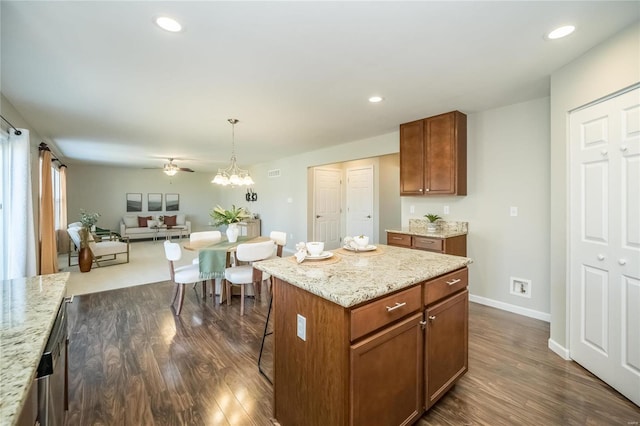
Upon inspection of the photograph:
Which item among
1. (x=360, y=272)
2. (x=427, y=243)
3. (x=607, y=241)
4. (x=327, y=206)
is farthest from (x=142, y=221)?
(x=607, y=241)

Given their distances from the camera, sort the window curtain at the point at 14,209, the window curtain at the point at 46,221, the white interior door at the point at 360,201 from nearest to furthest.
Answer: the window curtain at the point at 14,209 < the window curtain at the point at 46,221 < the white interior door at the point at 360,201

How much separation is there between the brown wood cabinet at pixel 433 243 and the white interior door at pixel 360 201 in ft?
8.38

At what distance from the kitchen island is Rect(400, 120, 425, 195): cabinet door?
212 cm

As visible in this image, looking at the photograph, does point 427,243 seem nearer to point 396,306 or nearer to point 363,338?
point 396,306

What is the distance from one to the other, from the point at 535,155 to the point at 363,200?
376cm

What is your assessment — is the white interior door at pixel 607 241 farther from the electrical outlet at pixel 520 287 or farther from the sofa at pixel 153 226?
the sofa at pixel 153 226

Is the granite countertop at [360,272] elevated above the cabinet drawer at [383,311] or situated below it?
above

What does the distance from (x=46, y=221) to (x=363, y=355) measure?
200 inches

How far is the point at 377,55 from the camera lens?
2.16 meters

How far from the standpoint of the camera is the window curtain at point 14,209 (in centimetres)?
296

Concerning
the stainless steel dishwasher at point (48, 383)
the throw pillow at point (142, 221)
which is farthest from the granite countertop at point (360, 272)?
the throw pillow at point (142, 221)

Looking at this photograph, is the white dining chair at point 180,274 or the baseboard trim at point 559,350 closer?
the baseboard trim at point 559,350

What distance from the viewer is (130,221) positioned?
9109 mm

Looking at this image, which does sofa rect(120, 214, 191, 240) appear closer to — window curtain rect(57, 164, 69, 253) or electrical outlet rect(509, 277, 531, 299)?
window curtain rect(57, 164, 69, 253)
